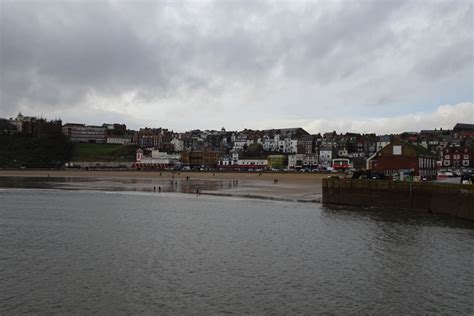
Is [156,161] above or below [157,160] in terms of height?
below

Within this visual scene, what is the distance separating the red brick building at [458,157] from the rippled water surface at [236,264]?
95.5 metres

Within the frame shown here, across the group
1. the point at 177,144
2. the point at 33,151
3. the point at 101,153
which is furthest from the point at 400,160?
the point at 177,144

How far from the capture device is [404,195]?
125 feet

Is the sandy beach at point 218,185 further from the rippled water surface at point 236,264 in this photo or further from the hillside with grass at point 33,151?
the hillside with grass at point 33,151

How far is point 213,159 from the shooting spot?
15325cm

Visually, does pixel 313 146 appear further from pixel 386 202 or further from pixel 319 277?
pixel 319 277

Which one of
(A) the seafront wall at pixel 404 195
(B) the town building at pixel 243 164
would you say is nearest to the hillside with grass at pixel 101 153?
(B) the town building at pixel 243 164

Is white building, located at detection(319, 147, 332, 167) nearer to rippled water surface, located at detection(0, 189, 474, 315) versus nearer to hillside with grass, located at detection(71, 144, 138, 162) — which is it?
hillside with grass, located at detection(71, 144, 138, 162)

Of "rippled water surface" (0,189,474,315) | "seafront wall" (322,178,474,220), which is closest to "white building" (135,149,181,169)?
"seafront wall" (322,178,474,220)

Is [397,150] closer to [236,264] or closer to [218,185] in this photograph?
[218,185]

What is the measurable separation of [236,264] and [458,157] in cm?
11591

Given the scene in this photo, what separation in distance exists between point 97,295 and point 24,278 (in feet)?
12.3

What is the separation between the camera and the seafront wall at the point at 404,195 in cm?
3181

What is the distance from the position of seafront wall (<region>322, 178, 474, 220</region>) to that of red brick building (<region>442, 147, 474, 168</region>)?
295 feet
